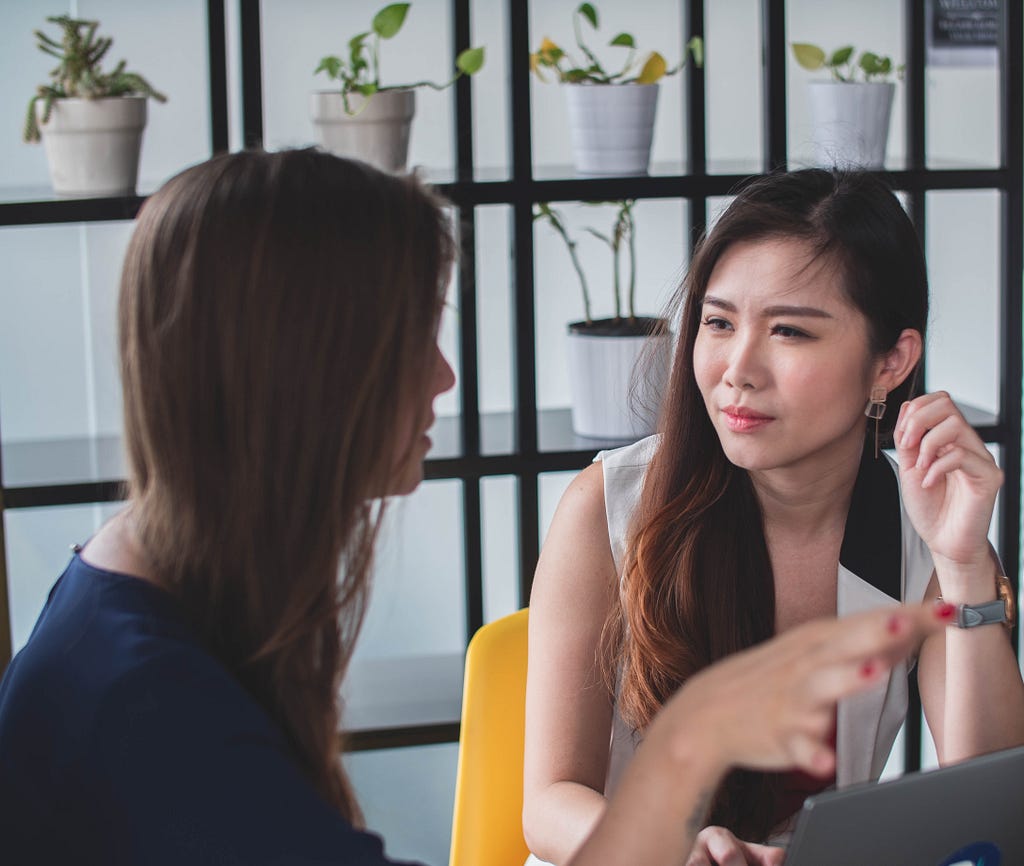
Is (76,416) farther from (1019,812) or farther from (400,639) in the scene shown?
(1019,812)

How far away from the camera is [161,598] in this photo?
0.98 m

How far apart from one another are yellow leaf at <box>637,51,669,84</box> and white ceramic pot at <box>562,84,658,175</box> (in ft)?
0.08

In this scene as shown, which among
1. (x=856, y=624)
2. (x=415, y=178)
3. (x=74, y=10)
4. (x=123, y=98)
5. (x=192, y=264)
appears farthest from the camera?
(x=74, y=10)

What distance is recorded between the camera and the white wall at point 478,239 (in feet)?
8.26

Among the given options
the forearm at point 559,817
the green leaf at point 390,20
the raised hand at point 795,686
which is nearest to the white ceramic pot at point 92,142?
the green leaf at point 390,20

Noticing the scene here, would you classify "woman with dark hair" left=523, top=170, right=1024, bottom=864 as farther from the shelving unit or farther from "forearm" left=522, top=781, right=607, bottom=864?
the shelving unit

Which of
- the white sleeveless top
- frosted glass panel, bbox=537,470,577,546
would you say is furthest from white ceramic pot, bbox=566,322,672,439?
the white sleeveless top

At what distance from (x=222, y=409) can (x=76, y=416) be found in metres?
1.75

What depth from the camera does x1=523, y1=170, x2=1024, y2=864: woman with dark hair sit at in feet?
5.35

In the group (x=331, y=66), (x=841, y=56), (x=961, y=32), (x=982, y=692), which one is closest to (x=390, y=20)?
(x=331, y=66)

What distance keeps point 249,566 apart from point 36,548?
1776 millimetres

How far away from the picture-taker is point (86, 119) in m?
2.21

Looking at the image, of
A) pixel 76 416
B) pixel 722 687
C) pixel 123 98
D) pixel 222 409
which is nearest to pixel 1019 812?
pixel 722 687

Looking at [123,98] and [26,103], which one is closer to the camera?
[123,98]
